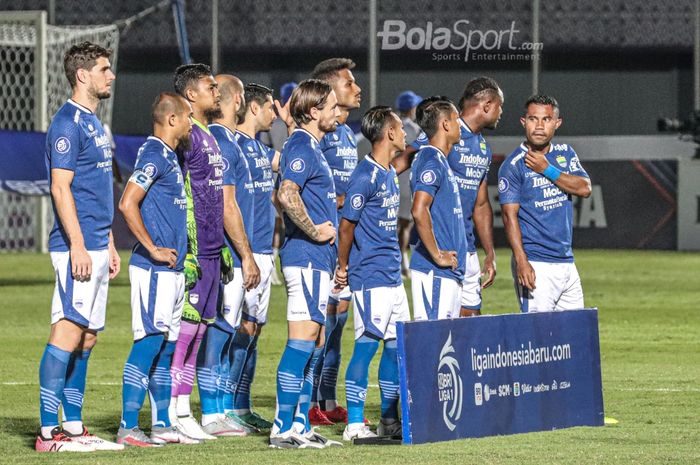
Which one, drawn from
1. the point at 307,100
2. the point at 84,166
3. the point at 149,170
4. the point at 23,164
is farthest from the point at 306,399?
the point at 23,164

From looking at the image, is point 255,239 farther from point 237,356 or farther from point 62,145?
point 62,145

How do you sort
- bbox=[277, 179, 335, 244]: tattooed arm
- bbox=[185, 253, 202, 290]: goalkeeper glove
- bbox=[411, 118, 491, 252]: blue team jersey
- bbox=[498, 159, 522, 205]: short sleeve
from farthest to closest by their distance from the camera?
bbox=[411, 118, 491, 252]: blue team jersey
bbox=[498, 159, 522, 205]: short sleeve
bbox=[185, 253, 202, 290]: goalkeeper glove
bbox=[277, 179, 335, 244]: tattooed arm

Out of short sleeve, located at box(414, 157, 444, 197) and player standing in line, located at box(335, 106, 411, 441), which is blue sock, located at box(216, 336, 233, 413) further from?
short sleeve, located at box(414, 157, 444, 197)

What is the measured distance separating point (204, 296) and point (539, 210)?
224 centimetres

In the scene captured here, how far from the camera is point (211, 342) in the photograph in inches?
315

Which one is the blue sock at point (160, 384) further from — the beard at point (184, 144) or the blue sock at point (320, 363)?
the blue sock at point (320, 363)

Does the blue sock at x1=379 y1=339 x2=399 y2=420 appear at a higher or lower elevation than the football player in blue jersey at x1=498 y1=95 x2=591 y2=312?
lower

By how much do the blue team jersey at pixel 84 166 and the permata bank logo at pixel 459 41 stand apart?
755 inches

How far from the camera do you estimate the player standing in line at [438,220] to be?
797 cm

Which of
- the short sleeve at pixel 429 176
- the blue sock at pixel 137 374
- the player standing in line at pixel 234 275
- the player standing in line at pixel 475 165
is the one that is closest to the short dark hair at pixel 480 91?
the player standing in line at pixel 475 165

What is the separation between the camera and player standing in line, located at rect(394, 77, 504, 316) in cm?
903

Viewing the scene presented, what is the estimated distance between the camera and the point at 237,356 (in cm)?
845

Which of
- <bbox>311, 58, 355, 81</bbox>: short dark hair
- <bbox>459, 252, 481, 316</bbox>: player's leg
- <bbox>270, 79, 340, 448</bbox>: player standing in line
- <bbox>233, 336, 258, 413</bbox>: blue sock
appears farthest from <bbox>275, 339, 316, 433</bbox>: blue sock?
<bbox>459, 252, 481, 316</bbox>: player's leg

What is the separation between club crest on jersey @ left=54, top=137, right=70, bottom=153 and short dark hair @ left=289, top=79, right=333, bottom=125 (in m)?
1.14
